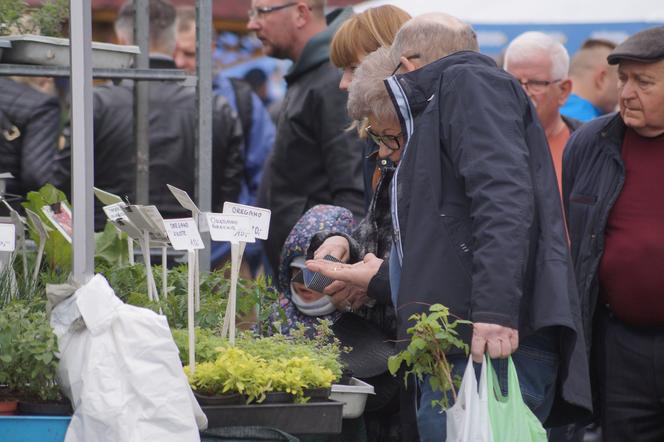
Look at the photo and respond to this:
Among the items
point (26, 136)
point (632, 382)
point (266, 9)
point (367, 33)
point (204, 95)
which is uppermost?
point (266, 9)

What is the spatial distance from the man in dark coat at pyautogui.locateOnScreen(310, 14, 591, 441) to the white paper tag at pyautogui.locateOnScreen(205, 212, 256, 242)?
1.22 feet

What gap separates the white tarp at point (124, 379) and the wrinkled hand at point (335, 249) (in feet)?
2.91

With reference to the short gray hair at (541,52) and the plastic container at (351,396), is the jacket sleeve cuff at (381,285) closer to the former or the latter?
the plastic container at (351,396)

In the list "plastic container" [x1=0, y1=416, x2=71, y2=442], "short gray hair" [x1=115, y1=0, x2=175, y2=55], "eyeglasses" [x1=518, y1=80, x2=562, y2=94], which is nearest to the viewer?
"plastic container" [x1=0, y1=416, x2=71, y2=442]

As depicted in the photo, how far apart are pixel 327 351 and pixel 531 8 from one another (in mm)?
5892

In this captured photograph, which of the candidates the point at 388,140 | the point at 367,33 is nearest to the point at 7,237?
the point at 388,140

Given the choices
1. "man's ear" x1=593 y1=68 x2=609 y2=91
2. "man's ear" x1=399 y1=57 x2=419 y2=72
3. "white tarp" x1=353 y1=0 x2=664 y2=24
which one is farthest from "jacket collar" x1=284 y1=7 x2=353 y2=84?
"white tarp" x1=353 y1=0 x2=664 y2=24

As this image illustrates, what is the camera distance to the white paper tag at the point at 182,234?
271cm

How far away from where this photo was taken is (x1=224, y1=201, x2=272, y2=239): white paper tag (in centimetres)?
285

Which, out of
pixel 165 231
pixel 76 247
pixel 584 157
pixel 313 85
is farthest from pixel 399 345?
pixel 313 85

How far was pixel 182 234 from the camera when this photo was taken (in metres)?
2.74

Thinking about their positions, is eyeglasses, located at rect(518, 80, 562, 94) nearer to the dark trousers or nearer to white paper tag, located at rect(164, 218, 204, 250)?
the dark trousers

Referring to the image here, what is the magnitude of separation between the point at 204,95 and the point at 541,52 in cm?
209

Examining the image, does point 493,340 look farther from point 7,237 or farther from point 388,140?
point 7,237
